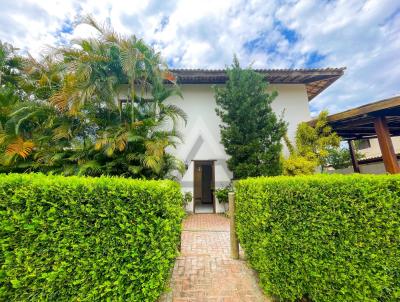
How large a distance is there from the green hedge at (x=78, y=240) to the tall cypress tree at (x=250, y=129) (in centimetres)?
562

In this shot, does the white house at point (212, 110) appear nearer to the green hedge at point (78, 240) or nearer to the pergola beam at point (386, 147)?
the pergola beam at point (386, 147)

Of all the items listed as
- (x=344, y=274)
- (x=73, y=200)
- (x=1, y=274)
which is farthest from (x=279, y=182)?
(x=1, y=274)

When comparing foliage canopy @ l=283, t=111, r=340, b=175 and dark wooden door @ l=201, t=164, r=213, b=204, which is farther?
dark wooden door @ l=201, t=164, r=213, b=204

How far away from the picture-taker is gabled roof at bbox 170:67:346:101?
8.61 m

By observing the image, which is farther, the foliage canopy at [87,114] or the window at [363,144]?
the window at [363,144]

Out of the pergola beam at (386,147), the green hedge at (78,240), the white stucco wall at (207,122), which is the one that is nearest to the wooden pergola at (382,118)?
the pergola beam at (386,147)

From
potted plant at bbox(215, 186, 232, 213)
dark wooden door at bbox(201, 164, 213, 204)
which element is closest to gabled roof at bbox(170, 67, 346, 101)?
dark wooden door at bbox(201, 164, 213, 204)

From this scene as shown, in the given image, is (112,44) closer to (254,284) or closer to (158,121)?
(158,121)

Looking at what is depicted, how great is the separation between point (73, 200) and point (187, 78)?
818 centimetres

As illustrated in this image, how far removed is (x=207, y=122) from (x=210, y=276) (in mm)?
6998

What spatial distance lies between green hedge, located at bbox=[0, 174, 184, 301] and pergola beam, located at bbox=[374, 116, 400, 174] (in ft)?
24.5

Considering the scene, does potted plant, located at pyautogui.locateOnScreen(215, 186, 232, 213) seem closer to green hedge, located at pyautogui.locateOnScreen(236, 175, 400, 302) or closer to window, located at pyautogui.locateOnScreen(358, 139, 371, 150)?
green hedge, located at pyautogui.locateOnScreen(236, 175, 400, 302)

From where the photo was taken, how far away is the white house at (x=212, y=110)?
866 cm

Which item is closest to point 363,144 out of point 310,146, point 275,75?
point 310,146
